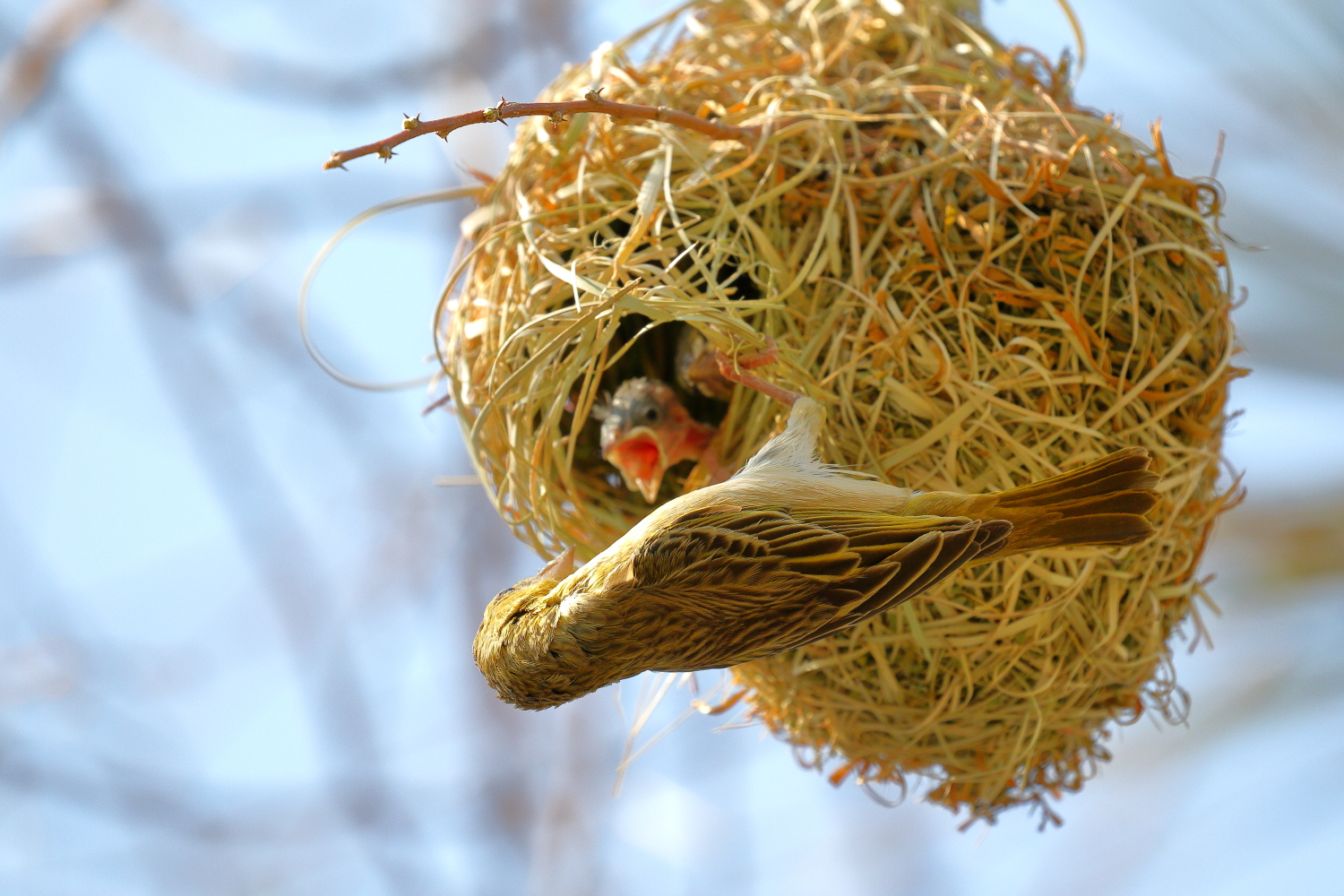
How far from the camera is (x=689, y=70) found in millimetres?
1826

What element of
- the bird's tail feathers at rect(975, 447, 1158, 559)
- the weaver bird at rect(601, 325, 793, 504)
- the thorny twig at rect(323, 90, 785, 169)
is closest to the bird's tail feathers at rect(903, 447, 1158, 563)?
the bird's tail feathers at rect(975, 447, 1158, 559)

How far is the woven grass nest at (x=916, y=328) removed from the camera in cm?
158

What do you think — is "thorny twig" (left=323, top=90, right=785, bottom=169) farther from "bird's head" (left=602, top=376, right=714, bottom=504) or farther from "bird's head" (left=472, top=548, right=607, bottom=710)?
"bird's head" (left=472, top=548, right=607, bottom=710)

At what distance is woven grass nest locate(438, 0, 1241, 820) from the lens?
5.19 feet

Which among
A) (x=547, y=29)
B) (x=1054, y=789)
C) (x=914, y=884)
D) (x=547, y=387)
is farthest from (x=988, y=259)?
(x=914, y=884)

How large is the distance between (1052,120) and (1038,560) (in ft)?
2.17

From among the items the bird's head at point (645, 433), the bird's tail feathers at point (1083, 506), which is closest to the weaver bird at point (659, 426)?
the bird's head at point (645, 433)

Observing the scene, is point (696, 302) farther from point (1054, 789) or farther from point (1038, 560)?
point (1054, 789)

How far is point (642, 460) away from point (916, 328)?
408 mm

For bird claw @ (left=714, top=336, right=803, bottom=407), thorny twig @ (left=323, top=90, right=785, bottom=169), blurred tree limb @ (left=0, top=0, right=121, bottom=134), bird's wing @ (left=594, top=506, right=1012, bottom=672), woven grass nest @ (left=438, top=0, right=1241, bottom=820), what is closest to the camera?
thorny twig @ (left=323, top=90, right=785, bottom=169)

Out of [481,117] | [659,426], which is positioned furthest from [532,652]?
[481,117]

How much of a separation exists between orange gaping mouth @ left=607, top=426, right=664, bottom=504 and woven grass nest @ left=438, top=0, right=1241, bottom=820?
0.08 meters

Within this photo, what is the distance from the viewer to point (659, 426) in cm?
167

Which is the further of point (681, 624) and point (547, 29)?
point (547, 29)
